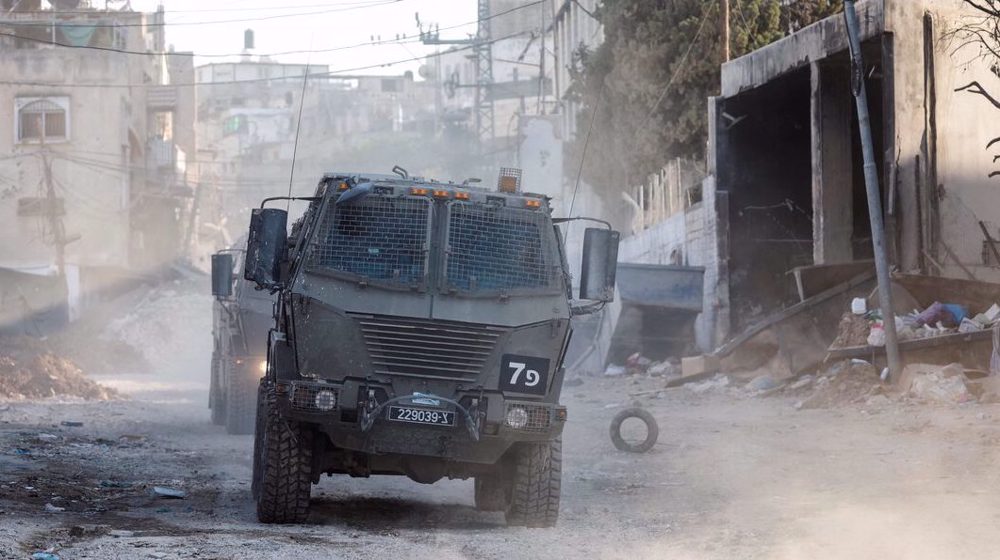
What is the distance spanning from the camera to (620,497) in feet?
38.2

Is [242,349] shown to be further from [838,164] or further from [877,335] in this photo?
[838,164]

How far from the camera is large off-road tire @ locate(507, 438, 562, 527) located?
30.4ft

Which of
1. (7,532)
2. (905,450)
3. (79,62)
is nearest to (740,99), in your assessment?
(905,450)

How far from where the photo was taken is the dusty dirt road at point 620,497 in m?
8.07

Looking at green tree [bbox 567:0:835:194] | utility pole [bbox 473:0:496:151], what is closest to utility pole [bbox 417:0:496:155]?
utility pole [bbox 473:0:496:151]

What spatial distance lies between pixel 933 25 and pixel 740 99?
5882 mm

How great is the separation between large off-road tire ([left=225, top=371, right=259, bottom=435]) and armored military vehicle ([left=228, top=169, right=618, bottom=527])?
834 centimetres

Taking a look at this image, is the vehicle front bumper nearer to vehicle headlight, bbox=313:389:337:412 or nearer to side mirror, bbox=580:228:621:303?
vehicle headlight, bbox=313:389:337:412

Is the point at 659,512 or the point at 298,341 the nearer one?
the point at 298,341

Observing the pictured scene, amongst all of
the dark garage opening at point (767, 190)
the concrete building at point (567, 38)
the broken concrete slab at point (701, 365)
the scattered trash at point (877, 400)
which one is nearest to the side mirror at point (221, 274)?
the scattered trash at point (877, 400)

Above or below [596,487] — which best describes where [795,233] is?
above

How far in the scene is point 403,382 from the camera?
885 centimetres

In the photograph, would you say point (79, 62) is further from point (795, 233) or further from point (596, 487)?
point (596, 487)

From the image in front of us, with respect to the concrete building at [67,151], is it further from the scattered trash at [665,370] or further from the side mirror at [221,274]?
the side mirror at [221,274]
